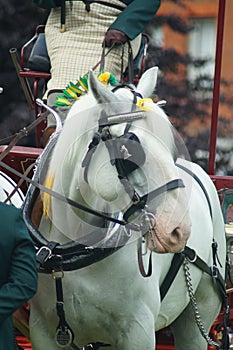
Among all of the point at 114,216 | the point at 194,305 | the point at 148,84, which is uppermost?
the point at 148,84

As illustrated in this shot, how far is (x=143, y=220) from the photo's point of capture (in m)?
4.13

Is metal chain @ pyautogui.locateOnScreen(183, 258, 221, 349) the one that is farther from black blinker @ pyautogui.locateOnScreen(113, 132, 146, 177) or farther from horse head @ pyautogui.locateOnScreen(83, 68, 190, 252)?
black blinker @ pyautogui.locateOnScreen(113, 132, 146, 177)

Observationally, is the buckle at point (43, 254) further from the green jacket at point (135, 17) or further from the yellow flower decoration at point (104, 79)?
the green jacket at point (135, 17)

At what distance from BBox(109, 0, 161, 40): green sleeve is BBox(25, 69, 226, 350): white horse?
1.14m

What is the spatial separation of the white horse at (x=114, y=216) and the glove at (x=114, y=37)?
45.0 inches

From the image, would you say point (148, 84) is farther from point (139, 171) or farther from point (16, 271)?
point (16, 271)

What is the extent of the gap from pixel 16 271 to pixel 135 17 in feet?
7.46

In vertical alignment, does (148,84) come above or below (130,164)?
above

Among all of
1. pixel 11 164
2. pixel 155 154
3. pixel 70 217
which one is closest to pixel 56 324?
pixel 70 217

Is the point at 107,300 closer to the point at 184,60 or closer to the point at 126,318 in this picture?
the point at 126,318

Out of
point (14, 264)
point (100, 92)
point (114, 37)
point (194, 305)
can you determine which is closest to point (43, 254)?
point (14, 264)

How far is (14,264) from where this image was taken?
3846 mm

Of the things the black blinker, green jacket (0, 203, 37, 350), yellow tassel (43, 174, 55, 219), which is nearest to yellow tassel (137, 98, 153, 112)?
the black blinker

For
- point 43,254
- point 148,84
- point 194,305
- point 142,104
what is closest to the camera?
point 142,104
